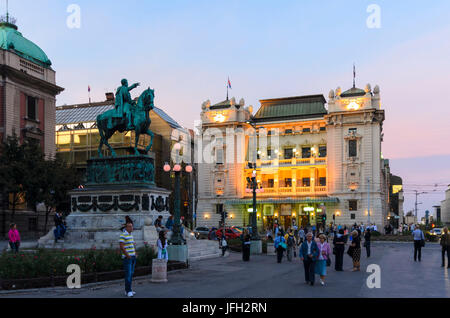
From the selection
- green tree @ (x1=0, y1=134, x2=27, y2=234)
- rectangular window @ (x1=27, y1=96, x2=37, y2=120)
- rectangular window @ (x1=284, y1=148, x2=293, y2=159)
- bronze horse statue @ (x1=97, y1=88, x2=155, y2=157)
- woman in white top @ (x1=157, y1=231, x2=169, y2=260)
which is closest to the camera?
woman in white top @ (x1=157, y1=231, x2=169, y2=260)

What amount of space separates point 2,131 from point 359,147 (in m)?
48.5

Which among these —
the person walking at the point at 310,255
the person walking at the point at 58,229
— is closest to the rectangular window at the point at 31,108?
the person walking at the point at 58,229

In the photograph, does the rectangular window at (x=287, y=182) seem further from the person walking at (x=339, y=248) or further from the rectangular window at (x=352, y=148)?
the person walking at (x=339, y=248)

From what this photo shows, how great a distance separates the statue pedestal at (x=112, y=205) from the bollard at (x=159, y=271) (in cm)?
849

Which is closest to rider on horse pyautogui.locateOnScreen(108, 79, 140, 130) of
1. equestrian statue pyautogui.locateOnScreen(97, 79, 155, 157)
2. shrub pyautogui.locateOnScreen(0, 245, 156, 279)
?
equestrian statue pyautogui.locateOnScreen(97, 79, 155, 157)

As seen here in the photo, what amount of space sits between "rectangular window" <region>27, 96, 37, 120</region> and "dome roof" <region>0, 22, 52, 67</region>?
3.98 meters

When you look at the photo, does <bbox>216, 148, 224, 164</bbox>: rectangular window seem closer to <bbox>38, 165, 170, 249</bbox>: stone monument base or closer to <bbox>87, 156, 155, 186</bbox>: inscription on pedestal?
<bbox>87, 156, 155, 186</bbox>: inscription on pedestal

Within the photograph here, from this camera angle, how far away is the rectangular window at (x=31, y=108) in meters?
47.4

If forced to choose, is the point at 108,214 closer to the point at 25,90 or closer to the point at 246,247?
the point at 246,247

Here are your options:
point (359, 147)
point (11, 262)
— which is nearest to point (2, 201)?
point (11, 262)

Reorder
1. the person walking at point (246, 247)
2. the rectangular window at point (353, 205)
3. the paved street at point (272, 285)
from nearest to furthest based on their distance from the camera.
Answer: the paved street at point (272, 285) < the person walking at point (246, 247) < the rectangular window at point (353, 205)

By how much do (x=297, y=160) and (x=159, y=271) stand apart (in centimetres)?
6099

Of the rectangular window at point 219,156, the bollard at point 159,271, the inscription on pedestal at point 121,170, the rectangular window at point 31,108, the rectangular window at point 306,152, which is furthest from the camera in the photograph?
the rectangular window at point 219,156

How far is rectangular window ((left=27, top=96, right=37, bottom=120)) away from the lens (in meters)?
47.4
